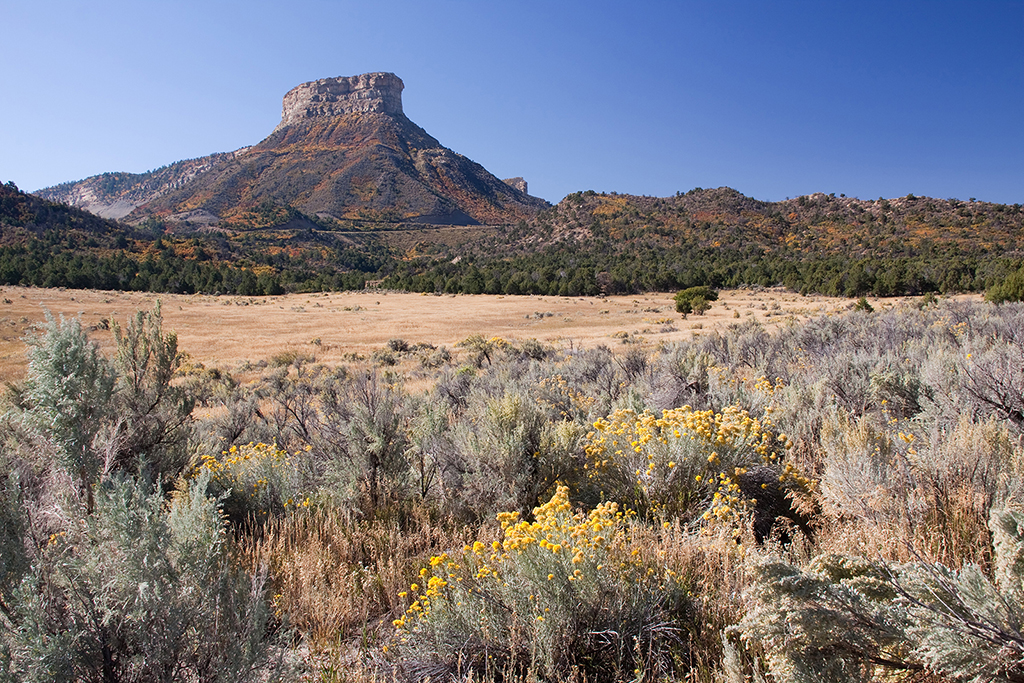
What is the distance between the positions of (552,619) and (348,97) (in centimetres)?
19902

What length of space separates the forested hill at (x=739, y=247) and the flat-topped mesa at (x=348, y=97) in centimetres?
11260

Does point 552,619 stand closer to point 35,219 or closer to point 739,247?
point 739,247

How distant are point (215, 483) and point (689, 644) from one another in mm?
4012

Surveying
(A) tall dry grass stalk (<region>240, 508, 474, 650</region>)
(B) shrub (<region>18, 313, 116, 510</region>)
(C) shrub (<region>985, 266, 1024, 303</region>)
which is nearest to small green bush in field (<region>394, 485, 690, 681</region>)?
(A) tall dry grass stalk (<region>240, 508, 474, 650</region>)

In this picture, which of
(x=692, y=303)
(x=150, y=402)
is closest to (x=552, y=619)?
(x=150, y=402)

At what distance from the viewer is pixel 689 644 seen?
2.18 m

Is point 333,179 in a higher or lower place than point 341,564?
higher

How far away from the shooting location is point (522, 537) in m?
2.44

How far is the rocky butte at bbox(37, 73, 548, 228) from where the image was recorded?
12381cm

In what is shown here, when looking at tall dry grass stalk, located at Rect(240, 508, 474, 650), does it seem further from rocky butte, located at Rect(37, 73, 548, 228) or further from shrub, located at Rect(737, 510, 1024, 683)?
rocky butte, located at Rect(37, 73, 548, 228)

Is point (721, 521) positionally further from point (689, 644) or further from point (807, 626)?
point (807, 626)

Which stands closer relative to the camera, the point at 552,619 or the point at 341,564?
the point at 552,619

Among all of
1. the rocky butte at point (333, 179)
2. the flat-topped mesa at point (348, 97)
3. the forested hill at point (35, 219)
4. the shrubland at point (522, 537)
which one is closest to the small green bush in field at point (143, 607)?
the shrubland at point (522, 537)

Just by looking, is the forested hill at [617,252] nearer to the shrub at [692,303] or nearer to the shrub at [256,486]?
the shrub at [692,303]
